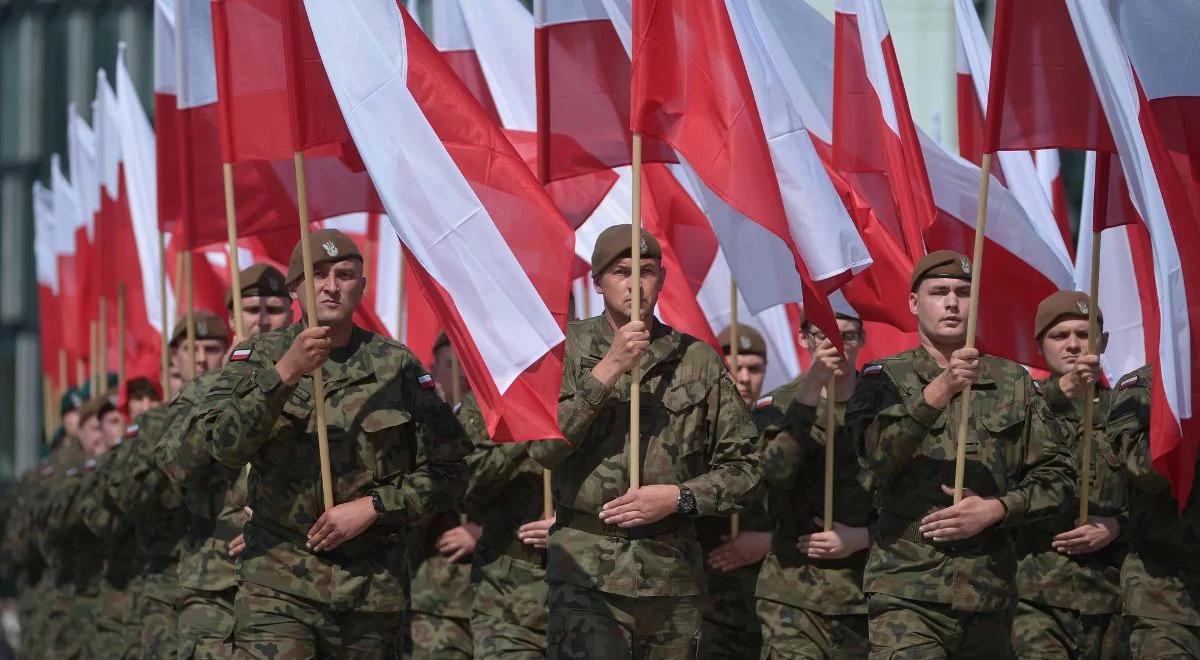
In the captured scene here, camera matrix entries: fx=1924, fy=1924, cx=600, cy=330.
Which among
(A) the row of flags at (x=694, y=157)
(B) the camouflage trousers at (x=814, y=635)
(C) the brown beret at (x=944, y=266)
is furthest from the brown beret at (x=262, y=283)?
(C) the brown beret at (x=944, y=266)

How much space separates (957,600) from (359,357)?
263 cm

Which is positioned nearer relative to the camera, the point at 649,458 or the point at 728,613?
the point at 649,458

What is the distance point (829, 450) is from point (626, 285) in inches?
68.9

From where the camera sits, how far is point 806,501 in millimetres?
9438

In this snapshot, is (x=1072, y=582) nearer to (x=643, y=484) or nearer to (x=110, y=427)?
(x=643, y=484)

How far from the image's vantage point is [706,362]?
25.3ft

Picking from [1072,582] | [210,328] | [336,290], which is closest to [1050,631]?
[1072,582]

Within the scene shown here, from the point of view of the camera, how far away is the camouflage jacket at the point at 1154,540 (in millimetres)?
8477

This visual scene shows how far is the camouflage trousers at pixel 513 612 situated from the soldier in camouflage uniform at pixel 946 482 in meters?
2.00

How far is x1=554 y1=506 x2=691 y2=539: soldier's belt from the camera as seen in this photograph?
7.45 m

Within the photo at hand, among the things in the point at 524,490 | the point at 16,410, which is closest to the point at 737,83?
the point at 524,490

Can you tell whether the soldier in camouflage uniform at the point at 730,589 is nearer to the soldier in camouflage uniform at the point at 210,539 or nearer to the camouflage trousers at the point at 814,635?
the camouflage trousers at the point at 814,635

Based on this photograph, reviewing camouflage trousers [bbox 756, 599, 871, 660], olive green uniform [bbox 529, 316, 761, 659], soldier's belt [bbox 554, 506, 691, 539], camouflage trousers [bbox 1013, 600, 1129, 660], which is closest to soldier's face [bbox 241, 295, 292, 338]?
olive green uniform [bbox 529, 316, 761, 659]

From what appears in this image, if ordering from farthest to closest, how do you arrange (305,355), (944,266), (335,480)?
(944,266) → (335,480) → (305,355)
